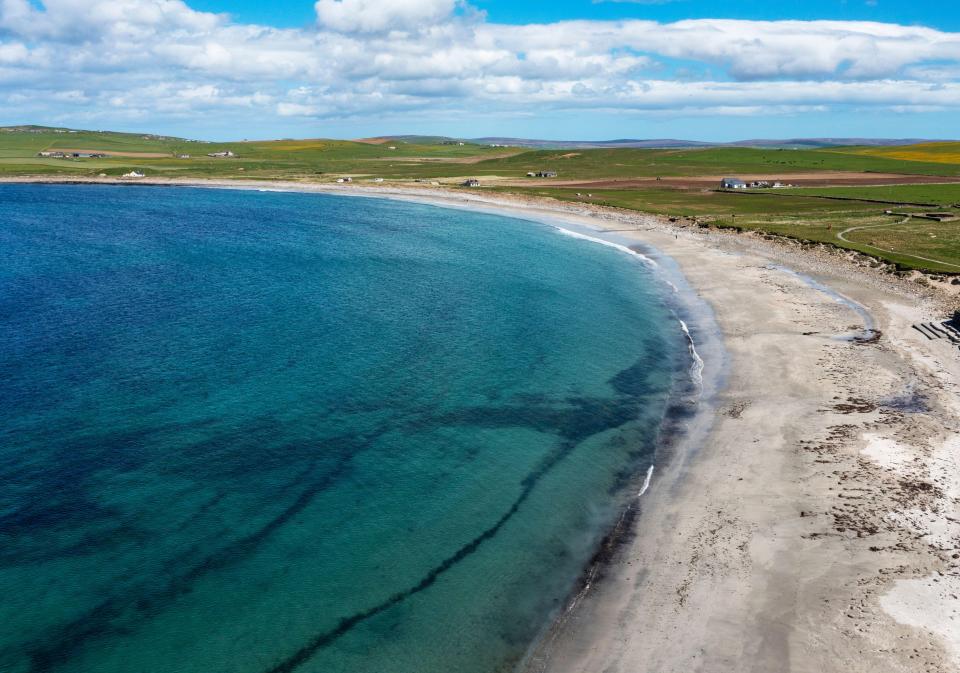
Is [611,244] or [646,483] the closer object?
[646,483]

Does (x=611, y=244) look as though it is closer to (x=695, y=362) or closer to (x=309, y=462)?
(x=695, y=362)

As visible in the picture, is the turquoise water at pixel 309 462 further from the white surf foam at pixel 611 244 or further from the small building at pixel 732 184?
the small building at pixel 732 184

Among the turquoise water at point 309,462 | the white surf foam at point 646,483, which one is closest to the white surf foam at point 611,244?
the turquoise water at point 309,462

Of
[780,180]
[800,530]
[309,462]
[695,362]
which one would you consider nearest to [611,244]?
[695,362]

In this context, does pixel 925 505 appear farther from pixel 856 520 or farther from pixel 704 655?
pixel 704 655

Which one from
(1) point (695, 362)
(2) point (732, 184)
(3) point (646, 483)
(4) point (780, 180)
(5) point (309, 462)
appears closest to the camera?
(3) point (646, 483)

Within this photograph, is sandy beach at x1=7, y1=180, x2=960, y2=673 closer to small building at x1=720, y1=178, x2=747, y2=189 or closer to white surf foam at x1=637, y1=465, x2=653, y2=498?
white surf foam at x1=637, y1=465, x2=653, y2=498
